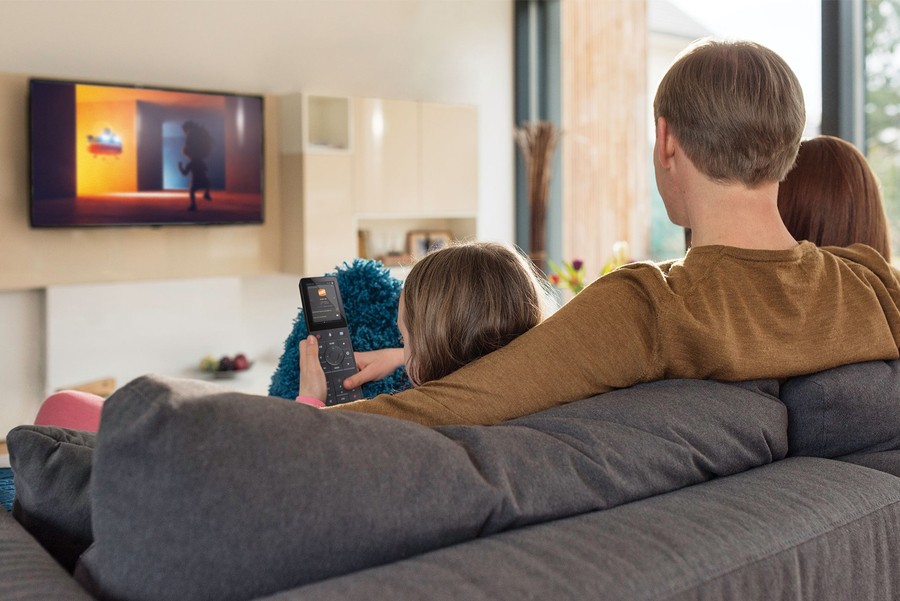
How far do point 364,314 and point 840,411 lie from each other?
98 cm

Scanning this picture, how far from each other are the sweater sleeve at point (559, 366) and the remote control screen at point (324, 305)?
0.59 m

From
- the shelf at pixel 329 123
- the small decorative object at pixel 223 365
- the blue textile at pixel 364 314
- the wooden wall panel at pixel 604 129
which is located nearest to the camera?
the blue textile at pixel 364 314

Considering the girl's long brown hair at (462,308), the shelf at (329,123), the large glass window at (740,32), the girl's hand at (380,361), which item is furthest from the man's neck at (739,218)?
the shelf at (329,123)

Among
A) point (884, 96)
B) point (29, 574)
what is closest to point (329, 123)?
point (884, 96)

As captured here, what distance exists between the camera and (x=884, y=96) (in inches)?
168

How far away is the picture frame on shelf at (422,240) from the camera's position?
5402 mm

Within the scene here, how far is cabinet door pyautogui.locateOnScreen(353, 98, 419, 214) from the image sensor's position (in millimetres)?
4949

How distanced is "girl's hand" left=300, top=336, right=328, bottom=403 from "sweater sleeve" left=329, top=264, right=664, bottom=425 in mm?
535

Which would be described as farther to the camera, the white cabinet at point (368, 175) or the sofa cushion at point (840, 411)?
the white cabinet at point (368, 175)

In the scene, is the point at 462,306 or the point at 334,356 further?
the point at 334,356

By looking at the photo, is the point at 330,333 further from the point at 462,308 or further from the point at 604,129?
the point at 604,129

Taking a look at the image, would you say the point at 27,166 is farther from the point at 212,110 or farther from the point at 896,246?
the point at 896,246

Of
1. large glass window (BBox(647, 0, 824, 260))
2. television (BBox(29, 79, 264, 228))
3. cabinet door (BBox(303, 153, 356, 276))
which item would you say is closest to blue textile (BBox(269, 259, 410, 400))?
large glass window (BBox(647, 0, 824, 260))

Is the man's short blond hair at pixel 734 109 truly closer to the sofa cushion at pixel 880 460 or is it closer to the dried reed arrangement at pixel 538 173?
the sofa cushion at pixel 880 460
